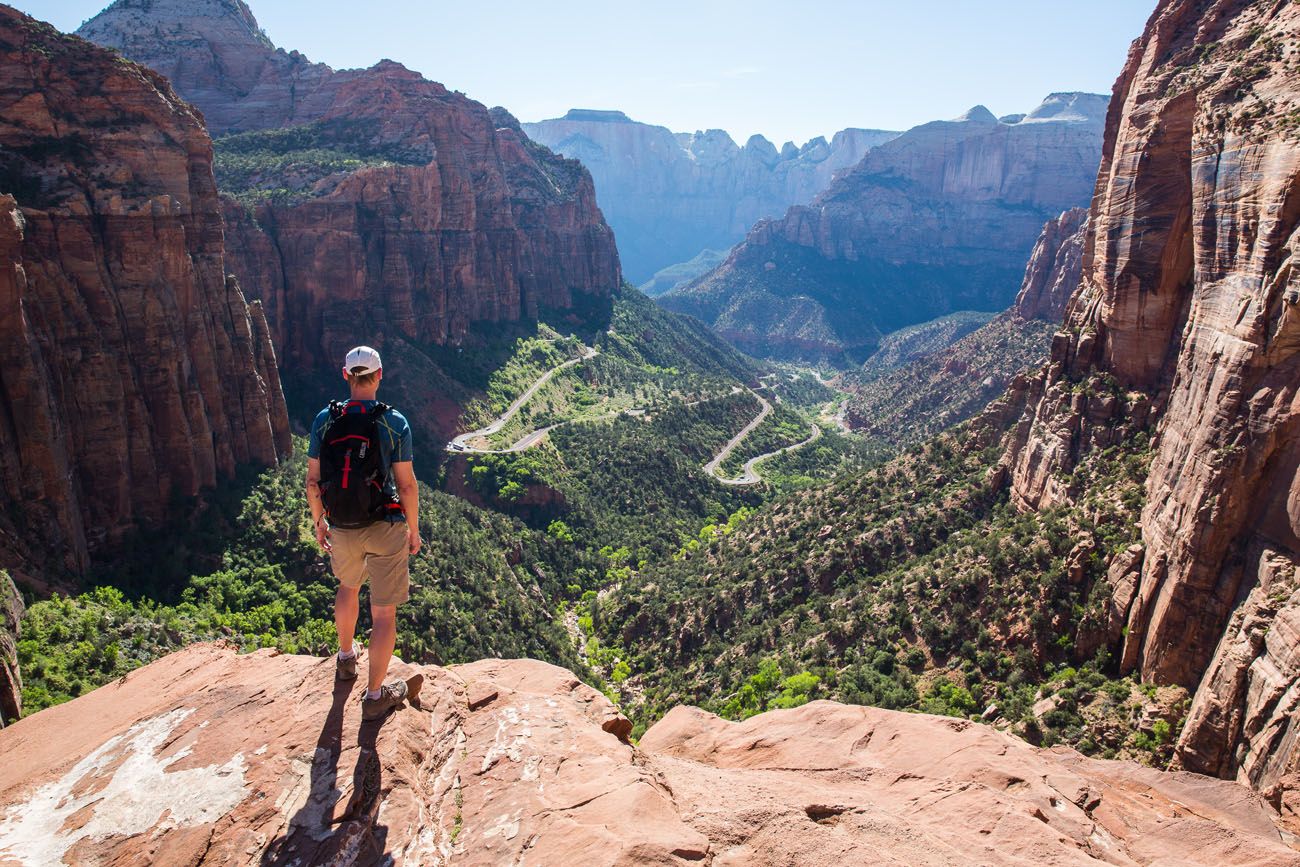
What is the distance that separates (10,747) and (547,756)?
886cm

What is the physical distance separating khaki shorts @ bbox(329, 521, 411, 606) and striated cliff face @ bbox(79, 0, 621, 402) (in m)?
76.7

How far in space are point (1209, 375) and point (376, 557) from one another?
2789cm

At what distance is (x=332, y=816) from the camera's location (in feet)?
31.3

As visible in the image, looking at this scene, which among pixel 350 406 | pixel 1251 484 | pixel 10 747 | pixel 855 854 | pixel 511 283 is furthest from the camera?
pixel 511 283

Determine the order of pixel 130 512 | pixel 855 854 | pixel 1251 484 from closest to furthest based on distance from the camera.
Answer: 1. pixel 855 854
2. pixel 1251 484
3. pixel 130 512

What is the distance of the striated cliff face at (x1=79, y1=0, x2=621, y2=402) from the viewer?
8512 centimetres

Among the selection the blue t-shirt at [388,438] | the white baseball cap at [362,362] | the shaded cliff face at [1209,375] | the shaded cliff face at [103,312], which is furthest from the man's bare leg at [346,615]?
the shaded cliff face at [103,312]

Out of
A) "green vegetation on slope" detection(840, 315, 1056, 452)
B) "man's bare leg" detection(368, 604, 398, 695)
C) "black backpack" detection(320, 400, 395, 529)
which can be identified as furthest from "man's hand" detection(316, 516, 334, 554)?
"green vegetation on slope" detection(840, 315, 1056, 452)

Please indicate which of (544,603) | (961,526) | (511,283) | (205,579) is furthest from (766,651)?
(511,283)

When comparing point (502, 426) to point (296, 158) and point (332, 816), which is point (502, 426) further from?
point (332, 816)

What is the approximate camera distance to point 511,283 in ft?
398

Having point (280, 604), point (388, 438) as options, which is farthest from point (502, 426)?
point (388, 438)

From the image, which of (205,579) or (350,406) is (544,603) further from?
(350,406)

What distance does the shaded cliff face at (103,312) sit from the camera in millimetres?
34344
